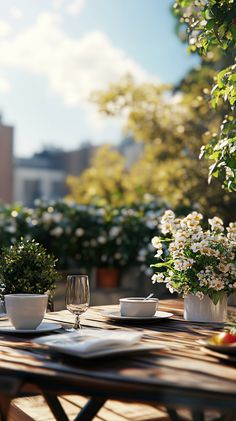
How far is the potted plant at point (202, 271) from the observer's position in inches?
82.2

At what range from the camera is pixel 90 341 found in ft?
5.09

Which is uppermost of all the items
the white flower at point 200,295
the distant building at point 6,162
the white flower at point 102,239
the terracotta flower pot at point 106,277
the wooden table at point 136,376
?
the distant building at point 6,162

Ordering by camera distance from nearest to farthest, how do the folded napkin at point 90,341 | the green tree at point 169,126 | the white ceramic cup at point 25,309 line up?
the folded napkin at point 90,341 < the white ceramic cup at point 25,309 < the green tree at point 169,126

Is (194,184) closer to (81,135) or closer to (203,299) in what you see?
(203,299)

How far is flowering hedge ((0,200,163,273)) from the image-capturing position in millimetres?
5334

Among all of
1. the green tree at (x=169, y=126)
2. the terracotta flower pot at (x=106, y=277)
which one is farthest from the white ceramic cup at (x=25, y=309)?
the green tree at (x=169, y=126)

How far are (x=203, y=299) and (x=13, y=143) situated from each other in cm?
1878

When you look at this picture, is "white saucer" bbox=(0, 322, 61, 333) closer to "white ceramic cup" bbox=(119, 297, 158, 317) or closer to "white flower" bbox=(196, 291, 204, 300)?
"white ceramic cup" bbox=(119, 297, 158, 317)

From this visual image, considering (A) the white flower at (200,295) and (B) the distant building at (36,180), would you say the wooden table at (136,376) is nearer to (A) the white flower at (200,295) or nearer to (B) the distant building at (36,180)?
(A) the white flower at (200,295)

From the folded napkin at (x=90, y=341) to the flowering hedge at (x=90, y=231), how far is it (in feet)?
11.6

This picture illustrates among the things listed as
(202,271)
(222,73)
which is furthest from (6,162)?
(202,271)

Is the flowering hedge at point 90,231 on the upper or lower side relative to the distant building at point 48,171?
lower

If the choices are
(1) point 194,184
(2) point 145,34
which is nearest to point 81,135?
(2) point 145,34

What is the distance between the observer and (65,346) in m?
1.55
